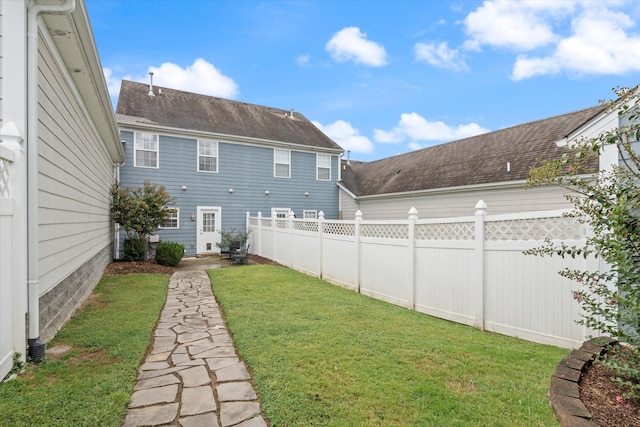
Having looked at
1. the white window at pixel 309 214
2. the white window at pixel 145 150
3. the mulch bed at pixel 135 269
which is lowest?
the mulch bed at pixel 135 269

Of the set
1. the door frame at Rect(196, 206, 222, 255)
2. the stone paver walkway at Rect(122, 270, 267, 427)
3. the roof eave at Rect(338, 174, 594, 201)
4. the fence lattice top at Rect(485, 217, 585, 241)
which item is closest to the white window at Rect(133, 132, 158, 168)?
the door frame at Rect(196, 206, 222, 255)

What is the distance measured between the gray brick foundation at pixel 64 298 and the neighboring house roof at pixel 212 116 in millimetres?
8319

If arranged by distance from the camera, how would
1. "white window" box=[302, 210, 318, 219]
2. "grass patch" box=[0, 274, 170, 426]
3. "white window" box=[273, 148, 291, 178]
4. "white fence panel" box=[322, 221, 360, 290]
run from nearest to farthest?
"grass patch" box=[0, 274, 170, 426] < "white fence panel" box=[322, 221, 360, 290] < "white window" box=[273, 148, 291, 178] < "white window" box=[302, 210, 318, 219]

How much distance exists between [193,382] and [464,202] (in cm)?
1118

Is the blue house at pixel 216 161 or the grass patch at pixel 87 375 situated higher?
the blue house at pixel 216 161

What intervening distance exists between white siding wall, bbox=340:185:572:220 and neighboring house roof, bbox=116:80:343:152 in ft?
13.1

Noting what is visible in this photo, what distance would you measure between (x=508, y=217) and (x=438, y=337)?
6.10 ft

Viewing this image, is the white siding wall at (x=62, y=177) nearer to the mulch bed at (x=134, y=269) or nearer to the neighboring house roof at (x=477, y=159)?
the mulch bed at (x=134, y=269)

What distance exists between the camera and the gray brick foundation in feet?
12.1

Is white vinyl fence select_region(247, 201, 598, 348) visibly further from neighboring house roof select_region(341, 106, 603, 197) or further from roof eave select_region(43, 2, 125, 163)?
neighboring house roof select_region(341, 106, 603, 197)

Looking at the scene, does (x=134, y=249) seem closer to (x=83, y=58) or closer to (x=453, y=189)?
(x=83, y=58)

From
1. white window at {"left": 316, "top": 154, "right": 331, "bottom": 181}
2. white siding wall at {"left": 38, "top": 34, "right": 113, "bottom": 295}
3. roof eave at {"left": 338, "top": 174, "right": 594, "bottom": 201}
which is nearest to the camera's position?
white siding wall at {"left": 38, "top": 34, "right": 113, "bottom": 295}

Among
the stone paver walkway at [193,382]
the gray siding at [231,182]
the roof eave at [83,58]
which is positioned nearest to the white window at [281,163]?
the gray siding at [231,182]

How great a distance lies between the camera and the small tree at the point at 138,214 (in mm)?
9969
